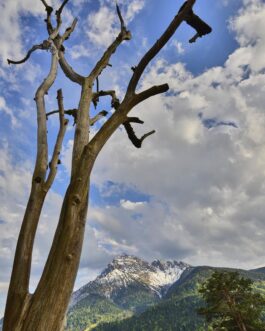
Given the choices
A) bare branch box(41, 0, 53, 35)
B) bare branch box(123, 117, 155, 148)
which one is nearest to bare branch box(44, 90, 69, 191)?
bare branch box(123, 117, 155, 148)

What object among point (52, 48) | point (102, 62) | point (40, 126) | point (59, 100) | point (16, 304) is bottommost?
point (16, 304)

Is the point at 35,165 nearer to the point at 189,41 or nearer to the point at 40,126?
the point at 40,126

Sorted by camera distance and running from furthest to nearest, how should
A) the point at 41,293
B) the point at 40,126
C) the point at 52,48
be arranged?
1. the point at 52,48
2. the point at 40,126
3. the point at 41,293

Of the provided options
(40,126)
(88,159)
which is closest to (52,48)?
(40,126)

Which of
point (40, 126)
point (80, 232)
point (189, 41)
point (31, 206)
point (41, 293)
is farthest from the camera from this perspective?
point (189, 41)

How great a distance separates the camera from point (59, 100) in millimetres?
5012

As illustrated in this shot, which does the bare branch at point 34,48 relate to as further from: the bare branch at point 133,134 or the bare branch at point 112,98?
the bare branch at point 133,134

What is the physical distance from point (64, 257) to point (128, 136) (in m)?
2.42

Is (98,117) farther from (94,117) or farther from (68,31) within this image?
(68,31)

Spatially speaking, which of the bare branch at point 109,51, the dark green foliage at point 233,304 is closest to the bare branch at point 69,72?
the bare branch at point 109,51

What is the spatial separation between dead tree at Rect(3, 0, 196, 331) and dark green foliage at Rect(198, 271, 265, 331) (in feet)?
110

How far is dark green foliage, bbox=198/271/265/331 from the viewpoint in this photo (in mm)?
33156

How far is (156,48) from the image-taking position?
4.15 metres

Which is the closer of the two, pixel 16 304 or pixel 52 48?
pixel 16 304
